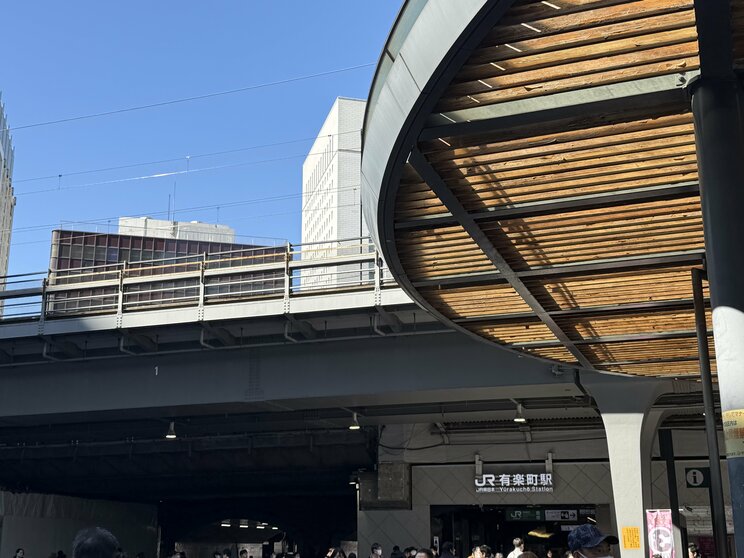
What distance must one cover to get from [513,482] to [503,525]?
34.1 ft

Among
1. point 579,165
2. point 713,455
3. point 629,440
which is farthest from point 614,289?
point 629,440

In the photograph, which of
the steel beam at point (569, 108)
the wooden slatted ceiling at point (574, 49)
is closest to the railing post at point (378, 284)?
the steel beam at point (569, 108)

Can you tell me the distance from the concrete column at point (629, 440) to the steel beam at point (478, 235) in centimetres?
495

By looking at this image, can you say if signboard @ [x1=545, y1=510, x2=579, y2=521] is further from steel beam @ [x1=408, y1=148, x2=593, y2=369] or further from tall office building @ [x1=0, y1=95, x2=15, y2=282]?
tall office building @ [x1=0, y1=95, x2=15, y2=282]

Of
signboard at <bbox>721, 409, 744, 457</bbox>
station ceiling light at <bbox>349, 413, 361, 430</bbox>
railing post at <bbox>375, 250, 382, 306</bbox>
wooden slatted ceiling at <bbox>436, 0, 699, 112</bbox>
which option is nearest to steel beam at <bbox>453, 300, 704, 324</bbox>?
railing post at <bbox>375, 250, 382, 306</bbox>

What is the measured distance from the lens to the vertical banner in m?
12.6

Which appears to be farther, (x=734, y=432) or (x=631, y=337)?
(x=631, y=337)

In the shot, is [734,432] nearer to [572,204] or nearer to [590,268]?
[572,204]

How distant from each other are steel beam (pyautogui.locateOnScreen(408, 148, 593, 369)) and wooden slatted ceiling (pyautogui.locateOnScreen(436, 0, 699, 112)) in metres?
0.95

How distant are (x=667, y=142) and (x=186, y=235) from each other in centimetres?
10380

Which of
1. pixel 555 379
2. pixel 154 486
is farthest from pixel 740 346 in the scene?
pixel 154 486

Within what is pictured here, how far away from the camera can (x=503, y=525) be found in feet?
127

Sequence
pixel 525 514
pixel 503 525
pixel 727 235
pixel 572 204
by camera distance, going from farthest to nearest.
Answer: pixel 503 525 < pixel 525 514 < pixel 572 204 < pixel 727 235

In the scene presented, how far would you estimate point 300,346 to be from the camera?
73.8 feet
